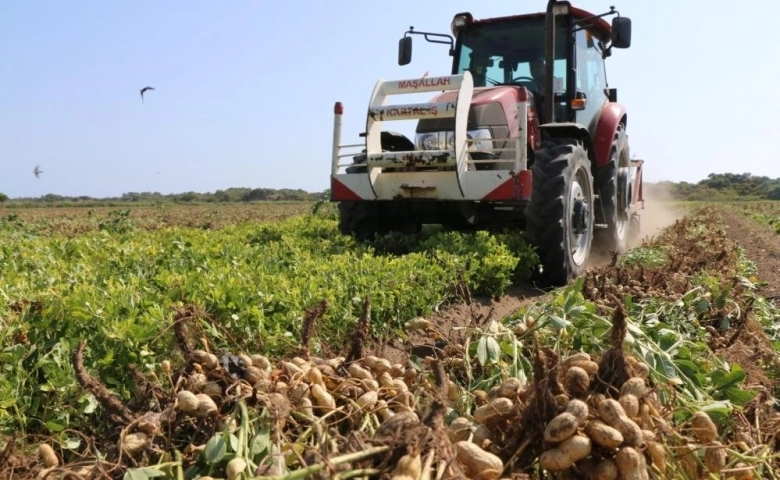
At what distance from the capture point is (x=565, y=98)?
6797 mm

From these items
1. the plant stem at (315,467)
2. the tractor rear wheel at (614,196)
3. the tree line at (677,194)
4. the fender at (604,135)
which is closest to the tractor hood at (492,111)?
the fender at (604,135)

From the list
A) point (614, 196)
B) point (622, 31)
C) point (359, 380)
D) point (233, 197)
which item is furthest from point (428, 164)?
point (233, 197)

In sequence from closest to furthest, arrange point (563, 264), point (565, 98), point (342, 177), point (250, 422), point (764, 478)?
point (250, 422) < point (764, 478) < point (563, 264) < point (342, 177) < point (565, 98)

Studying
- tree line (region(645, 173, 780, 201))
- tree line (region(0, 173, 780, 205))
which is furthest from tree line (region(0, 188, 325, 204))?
tree line (region(645, 173, 780, 201))

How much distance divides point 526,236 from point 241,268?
9.38 ft

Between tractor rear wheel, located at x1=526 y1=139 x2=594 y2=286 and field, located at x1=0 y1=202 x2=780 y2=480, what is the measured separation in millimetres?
1116

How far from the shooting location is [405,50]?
23.7ft

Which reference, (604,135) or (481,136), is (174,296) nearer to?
(481,136)

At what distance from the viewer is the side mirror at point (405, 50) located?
7.23 meters

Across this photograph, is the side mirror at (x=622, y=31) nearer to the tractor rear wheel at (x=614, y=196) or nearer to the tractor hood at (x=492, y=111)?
the tractor hood at (x=492, y=111)

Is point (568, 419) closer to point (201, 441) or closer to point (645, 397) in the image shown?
point (645, 397)

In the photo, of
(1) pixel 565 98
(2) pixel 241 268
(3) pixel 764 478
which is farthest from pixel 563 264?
(3) pixel 764 478

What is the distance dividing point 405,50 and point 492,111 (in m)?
1.61

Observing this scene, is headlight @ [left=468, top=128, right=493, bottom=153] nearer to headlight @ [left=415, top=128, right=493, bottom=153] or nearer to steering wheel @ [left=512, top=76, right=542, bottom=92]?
headlight @ [left=415, top=128, right=493, bottom=153]
